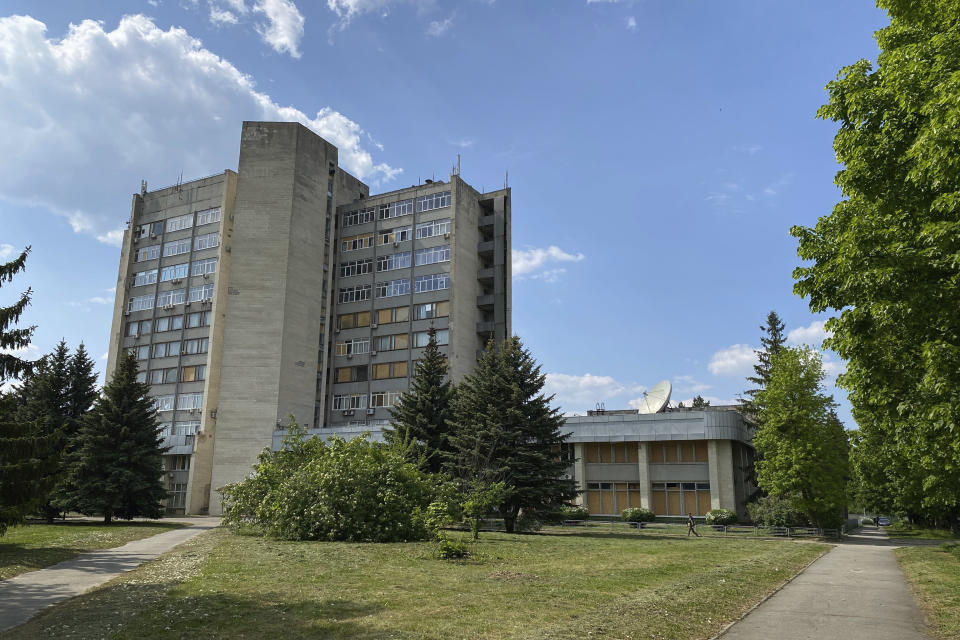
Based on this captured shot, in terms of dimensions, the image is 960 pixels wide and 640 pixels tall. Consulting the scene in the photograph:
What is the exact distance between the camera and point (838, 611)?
38.5 feet

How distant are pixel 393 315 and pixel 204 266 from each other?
2031 centimetres

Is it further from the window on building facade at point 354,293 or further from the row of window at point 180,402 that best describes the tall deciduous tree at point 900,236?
the row of window at point 180,402

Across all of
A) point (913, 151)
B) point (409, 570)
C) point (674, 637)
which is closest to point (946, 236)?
point (913, 151)

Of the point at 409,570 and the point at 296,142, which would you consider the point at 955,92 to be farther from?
the point at 296,142

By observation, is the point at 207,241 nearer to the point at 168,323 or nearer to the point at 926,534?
Answer: the point at 168,323

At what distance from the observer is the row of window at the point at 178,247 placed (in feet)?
224

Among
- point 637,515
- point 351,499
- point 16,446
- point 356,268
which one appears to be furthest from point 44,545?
point 356,268

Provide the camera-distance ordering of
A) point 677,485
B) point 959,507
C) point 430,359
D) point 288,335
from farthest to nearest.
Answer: point 288,335
point 677,485
point 430,359
point 959,507

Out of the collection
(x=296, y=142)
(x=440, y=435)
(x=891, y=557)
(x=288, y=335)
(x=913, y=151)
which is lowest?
(x=891, y=557)

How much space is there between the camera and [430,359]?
127ft

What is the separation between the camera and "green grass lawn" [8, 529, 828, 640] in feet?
30.3

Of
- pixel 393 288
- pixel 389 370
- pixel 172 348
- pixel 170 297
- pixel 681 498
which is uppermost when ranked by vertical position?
pixel 393 288

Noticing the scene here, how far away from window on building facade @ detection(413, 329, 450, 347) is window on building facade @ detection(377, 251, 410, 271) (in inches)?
291

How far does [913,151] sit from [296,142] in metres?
60.8
